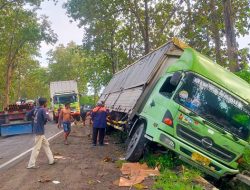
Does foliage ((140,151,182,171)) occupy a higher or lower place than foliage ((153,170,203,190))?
higher

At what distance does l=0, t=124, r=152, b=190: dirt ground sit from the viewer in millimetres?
7637

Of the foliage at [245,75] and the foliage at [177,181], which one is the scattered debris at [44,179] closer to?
the foliage at [177,181]

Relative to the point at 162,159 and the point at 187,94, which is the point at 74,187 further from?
the point at 187,94

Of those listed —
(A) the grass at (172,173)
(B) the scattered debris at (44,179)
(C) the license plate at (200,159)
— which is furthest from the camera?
(C) the license plate at (200,159)

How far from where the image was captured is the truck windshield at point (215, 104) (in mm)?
8453

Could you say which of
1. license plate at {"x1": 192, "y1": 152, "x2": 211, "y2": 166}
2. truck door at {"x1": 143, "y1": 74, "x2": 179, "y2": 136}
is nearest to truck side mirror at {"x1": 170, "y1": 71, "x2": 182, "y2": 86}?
truck door at {"x1": 143, "y1": 74, "x2": 179, "y2": 136}

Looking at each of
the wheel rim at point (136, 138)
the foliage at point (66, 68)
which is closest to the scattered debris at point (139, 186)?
the wheel rim at point (136, 138)

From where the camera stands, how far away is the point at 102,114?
1428cm

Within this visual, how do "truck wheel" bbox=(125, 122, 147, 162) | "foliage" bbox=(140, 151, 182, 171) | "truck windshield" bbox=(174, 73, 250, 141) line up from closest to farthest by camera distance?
"truck windshield" bbox=(174, 73, 250, 141), "foliage" bbox=(140, 151, 182, 171), "truck wheel" bbox=(125, 122, 147, 162)

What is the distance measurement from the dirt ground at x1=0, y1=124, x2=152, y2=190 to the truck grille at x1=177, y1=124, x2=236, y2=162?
4.52ft

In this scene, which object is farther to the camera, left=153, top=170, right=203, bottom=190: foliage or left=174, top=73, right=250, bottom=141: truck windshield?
left=174, top=73, right=250, bottom=141: truck windshield

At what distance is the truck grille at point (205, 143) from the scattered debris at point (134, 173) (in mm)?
1009

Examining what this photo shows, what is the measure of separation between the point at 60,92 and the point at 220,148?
1024 inches

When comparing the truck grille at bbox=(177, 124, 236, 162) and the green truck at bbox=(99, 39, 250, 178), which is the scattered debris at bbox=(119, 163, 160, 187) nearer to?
the green truck at bbox=(99, 39, 250, 178)
